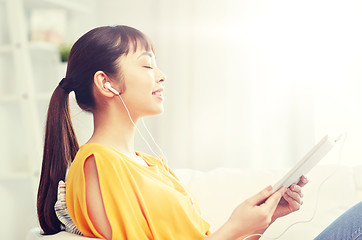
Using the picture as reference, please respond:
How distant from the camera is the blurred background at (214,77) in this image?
2133 mm

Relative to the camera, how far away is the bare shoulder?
1.05m

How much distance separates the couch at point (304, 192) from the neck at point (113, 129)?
0.49 metres

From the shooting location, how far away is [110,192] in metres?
1.06

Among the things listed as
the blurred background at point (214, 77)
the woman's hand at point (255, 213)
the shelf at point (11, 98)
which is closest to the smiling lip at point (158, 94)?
the woman's hand at point (255, 213)

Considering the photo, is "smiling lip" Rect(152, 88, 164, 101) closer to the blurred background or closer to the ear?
the ear

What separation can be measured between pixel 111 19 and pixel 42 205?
1706 mm

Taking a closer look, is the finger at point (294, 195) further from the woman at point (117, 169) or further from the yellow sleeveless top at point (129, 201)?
the yellow sleeveless top at point (129, 201)

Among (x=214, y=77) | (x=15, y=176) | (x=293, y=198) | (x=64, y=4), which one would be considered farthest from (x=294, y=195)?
(x=64, y=4)

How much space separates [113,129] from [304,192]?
68 cm

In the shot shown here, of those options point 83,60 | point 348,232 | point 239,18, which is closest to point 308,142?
point 239,18

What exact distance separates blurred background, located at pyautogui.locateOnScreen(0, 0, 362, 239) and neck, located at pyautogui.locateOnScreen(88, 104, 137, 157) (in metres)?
1.20

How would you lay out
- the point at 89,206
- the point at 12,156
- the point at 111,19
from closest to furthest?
the point at 89,206, the point at 12,156, the point at 111,19

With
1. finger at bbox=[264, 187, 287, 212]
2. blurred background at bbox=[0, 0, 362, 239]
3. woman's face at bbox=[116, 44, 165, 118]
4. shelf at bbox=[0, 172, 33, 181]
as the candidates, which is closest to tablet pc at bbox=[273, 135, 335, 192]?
finger at bbox=[264, 187, 287, 212]

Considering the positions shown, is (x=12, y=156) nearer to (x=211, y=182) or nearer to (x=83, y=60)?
(x=211, y=182)
